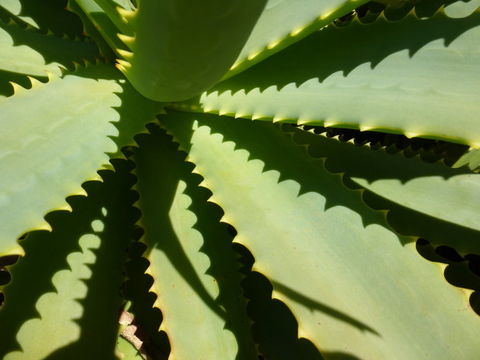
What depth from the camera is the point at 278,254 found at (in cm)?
65

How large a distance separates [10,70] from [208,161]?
0.40 m

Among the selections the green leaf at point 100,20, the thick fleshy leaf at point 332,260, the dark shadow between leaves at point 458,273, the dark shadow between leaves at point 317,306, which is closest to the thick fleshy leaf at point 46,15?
the green leaf at point 100,20

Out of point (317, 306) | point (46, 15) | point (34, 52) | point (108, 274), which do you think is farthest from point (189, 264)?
point (46, 15)

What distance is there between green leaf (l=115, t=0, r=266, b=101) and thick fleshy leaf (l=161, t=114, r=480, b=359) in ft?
0.53

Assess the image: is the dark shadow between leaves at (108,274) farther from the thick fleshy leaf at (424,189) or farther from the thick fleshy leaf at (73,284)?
the thick fleshy leaf at (424,189)

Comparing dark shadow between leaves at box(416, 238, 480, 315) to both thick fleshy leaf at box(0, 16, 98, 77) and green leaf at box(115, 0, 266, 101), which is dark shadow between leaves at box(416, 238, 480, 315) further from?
thick fleshy leaf at box(0, 16, 98, 77)

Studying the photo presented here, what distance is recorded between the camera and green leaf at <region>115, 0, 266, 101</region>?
0.49 m

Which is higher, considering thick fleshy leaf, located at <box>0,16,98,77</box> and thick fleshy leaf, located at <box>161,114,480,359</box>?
thick fleshy leaf, located at <box>0,16,98,77</box>

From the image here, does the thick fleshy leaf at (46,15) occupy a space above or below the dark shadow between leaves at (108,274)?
above

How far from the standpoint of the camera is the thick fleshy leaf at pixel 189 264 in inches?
28.5

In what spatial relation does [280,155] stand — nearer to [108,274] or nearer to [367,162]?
[367,162]

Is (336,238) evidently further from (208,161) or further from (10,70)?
(10,70)

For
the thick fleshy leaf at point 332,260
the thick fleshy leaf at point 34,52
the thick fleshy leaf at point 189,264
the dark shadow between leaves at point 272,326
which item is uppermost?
the thick fleshy leaf at point 34,52

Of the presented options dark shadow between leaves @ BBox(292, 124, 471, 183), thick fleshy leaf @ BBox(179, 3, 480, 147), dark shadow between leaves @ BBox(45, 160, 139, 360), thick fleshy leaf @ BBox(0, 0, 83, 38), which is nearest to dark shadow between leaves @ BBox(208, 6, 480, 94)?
thick fleshy leaf @ BBox(179, 3, 480, 147)
